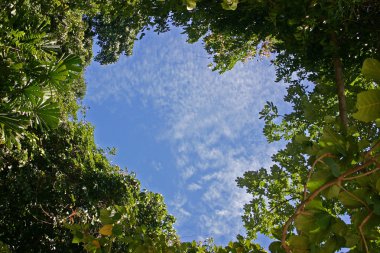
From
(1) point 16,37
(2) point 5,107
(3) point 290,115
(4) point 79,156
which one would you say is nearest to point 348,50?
(3) point 290,115

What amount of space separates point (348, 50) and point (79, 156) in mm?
7255

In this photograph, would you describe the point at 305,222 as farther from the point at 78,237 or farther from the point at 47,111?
the point at 47,111

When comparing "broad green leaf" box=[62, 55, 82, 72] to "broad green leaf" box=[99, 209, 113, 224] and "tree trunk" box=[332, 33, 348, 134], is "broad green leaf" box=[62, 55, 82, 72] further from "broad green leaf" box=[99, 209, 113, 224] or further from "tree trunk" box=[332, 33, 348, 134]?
"broad green leaf" box=[99, 209, 113, 224]

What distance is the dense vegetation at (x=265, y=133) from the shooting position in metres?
1.18

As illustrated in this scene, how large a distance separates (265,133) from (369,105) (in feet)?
16.5

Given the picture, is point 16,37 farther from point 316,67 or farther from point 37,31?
point 316,67

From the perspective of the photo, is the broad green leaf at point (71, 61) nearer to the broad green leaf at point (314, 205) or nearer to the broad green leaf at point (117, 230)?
the broad green leaf at point (117, 230)

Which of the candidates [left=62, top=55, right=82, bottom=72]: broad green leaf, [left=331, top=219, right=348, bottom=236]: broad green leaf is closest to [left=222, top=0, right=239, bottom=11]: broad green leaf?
[left=331, top=219, right=348, bottom=236]: broad green leaf

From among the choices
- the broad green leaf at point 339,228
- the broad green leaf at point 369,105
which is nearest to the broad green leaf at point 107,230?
the broad green leaf at point 339,228

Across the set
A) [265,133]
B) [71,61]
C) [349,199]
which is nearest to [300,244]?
[349,199]

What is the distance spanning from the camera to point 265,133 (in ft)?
19.4

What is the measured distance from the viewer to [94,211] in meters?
8.95

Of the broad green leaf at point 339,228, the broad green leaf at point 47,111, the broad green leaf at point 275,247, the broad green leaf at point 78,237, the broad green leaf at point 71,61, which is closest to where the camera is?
the broad green leaf at point 339,228

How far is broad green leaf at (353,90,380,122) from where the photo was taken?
94 centimetres
